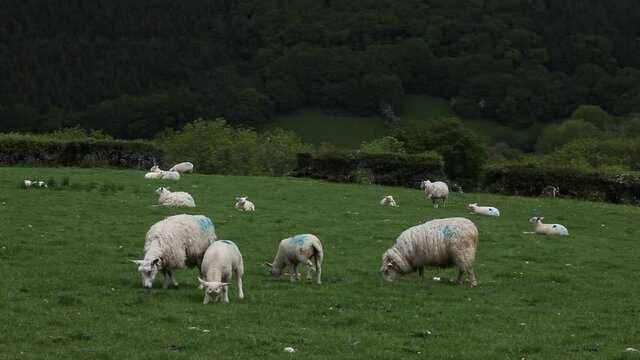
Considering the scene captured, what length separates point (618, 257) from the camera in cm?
2652

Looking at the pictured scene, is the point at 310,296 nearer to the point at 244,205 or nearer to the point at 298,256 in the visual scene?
the point at 298,256

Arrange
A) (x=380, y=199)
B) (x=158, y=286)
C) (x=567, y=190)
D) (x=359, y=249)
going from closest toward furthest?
(x=158, y=286), (x=359, y=249), (x=380, y=199), (x=567, y=190)

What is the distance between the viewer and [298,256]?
65.3ft

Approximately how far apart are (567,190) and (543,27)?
476ft

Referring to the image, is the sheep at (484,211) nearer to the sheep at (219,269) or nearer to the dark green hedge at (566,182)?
the dark green hedge at (566,182)

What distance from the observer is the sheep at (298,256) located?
19.8m

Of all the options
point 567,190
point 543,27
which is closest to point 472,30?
point 543,27

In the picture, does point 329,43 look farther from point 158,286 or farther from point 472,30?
point 158,286

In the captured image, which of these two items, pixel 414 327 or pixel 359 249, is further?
pixel 359 249

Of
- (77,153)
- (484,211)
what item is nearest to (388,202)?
(484,211)

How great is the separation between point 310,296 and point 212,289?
2415 mm

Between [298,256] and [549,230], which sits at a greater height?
[549,230]

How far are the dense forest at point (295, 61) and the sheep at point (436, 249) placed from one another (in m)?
136

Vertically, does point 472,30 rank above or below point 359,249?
above
